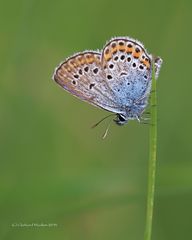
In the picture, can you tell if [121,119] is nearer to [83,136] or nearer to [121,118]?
[121,118]

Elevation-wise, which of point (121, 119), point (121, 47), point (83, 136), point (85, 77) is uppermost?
point (121, 47)

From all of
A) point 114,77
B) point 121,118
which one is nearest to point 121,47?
point 114,77

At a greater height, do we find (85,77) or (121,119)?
(85,77)

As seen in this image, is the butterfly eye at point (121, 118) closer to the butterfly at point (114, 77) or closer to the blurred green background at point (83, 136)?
the butterfly at point (114, 77)

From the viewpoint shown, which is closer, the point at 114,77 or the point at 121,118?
the point at 121,118

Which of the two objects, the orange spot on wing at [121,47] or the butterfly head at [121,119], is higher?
the orange spot on wing at [121,47]

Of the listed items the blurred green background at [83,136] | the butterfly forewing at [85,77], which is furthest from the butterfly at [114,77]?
the blurred green background at [83,136]
